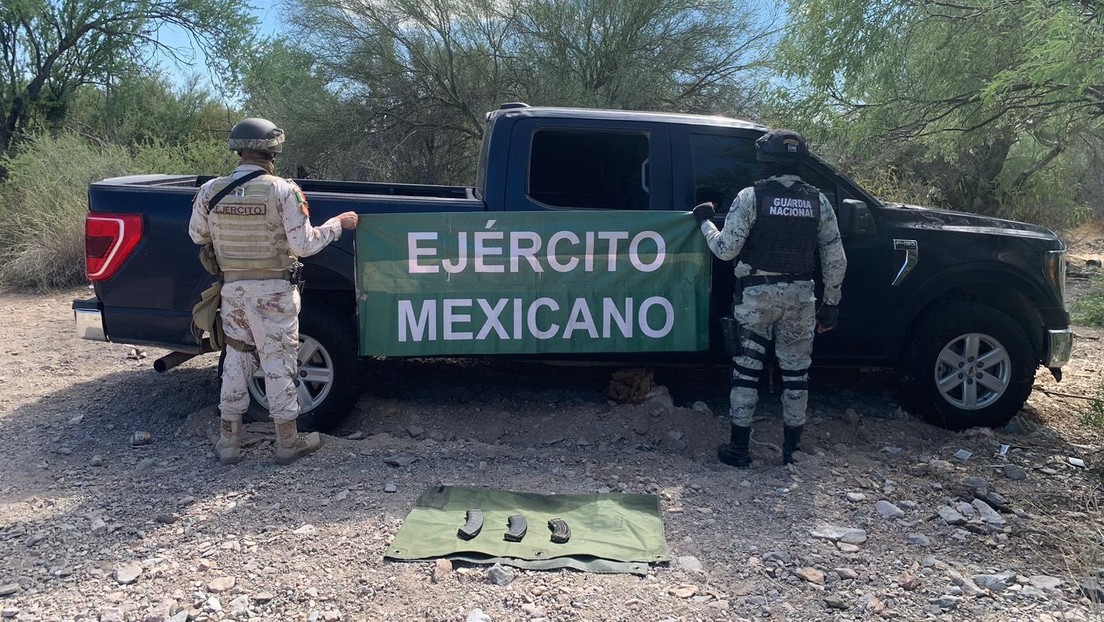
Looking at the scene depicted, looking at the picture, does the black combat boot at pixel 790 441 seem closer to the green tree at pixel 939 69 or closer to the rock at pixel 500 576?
the rock at pixel 500 576

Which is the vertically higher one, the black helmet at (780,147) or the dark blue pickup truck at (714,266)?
the black helmet at (780,147)

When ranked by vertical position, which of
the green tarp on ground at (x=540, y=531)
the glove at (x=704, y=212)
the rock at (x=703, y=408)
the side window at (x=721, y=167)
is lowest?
the green tarp on ground at (x=540, y=531)

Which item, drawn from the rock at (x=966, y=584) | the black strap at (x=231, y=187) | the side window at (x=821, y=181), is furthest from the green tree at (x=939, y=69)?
the black strap at (x=231, y=187)

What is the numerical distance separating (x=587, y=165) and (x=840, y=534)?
2834 mm

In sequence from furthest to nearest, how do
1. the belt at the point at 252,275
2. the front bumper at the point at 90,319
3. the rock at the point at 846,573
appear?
the front bumper at the point at 90,319
the belt at the point at 252,275
the rock at the point at 846,573

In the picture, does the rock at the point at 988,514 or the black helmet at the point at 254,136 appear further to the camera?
the black helmet at the point at 254,136

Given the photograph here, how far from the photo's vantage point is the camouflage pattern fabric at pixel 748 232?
469 cm

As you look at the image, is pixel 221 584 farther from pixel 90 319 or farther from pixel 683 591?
pixel 90 319

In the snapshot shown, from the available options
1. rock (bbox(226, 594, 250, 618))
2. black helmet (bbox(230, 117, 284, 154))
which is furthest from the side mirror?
rock (bbox(226, 594, 250, 618))

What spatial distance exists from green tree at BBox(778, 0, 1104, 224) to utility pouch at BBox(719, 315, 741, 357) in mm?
2548

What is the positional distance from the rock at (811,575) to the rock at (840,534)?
36cm

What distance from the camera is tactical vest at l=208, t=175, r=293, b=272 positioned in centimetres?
443

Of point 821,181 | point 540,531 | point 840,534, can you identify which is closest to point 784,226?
point 821,181

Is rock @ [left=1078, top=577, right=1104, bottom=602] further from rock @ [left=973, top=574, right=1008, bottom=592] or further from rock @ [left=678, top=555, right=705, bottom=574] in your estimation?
rock @ [left=678, top=555, right=705, bottom=574]
